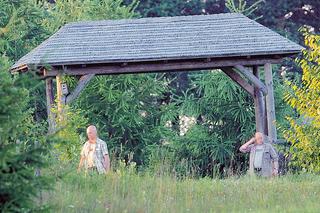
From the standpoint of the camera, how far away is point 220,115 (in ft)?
71.4

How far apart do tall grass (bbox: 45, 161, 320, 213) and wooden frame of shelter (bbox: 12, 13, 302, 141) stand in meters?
4.64

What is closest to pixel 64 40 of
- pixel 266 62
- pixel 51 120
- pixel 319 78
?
pixel 51 120

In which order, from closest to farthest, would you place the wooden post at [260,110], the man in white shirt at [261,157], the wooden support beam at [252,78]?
the man in white shirt at [261,157] → the wooden support beam at [252,78] → the wooden post at [260,110]

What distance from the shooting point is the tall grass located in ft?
35.3

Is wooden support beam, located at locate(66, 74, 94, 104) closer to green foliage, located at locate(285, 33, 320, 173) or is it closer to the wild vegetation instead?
the wild vegetation

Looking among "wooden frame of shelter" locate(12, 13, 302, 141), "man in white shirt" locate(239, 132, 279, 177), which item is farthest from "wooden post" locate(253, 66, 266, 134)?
"man in white shirt" locate(239, 132, 279, 177)

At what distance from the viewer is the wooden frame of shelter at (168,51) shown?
1714 cm

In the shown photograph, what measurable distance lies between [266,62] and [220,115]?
13.9 feet

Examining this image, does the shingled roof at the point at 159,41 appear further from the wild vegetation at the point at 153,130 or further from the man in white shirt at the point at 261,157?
the man in white shirt at the point at 261,157

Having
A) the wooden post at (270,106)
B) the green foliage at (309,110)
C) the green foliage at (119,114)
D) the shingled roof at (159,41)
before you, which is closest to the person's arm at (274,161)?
the green foliage at (309,110)

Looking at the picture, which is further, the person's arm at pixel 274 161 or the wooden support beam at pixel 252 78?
the wooden support beam at pixel 252 78

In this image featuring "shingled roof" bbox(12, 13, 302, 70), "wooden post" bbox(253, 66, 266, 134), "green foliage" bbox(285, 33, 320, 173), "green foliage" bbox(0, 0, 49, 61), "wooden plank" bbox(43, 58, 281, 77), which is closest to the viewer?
"green foliage" bbox(285, 33, 320, 173)

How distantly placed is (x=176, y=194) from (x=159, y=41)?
658cm

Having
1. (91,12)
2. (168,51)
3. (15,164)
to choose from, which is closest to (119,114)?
(91,12)
